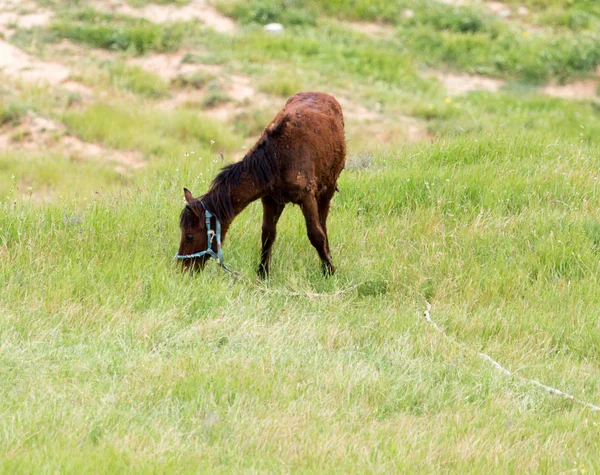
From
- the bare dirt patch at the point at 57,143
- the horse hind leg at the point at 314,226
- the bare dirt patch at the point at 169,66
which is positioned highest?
the horse hind leg at the point at 314,226

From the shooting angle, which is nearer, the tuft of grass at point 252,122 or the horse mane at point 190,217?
the horse mane at point 190,217

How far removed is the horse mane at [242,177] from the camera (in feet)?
22.7

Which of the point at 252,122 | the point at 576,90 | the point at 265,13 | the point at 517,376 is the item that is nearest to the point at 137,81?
the point at 252,122

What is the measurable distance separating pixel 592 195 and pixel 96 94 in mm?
9018

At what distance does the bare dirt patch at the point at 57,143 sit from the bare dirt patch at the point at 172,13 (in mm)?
4998

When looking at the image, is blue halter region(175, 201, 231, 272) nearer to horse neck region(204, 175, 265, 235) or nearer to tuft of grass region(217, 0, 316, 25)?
horse neck region(204, 175, 265, 235)

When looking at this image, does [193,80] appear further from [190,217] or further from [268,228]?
[190,217]

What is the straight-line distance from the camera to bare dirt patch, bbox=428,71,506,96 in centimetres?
1690

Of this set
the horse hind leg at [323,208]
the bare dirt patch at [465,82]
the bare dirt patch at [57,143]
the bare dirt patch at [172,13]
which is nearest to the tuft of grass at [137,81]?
the bare dirt patch at [57,143]

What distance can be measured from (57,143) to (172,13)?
235 inches

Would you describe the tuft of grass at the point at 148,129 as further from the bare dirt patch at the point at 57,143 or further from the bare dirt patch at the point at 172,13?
the bare dirt patch at the point at 172,13

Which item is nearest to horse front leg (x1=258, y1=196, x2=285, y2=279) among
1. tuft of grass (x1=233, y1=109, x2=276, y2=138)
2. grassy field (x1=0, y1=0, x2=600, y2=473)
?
grassy field (x1=0, y1=0, x2=600, y2=473)

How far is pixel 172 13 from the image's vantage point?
18.0 m

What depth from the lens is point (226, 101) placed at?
1511 centimetres
